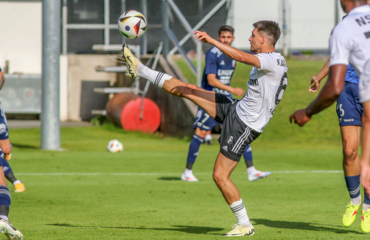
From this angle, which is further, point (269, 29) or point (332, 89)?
point (269, 29)

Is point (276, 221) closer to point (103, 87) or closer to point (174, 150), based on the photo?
point (174, 150)

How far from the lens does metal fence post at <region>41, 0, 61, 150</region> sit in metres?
14.1

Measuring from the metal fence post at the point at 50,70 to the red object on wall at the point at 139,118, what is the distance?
14.5 ft

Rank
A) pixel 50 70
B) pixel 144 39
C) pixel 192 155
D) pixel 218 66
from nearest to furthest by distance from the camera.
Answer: pixel 192 155 < pixel 218 66 < pixel 50 70 < pixel 144 39

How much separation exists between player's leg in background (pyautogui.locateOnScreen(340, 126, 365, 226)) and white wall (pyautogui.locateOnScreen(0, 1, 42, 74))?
62.2ft

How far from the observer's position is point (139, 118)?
18766 mm

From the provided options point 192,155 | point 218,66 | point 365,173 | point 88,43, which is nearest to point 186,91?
point 365,173

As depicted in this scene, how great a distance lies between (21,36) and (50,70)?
393 inches

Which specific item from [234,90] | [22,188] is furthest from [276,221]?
[22,188]

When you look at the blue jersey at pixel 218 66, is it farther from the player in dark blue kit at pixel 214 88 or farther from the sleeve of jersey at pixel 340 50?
the sleeve of jersey at pixel 340 50

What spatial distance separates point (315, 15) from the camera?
26.0 m

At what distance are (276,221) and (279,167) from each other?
5428mm

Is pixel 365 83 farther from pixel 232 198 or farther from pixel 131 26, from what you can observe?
pixel 131 26

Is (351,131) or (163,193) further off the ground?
(351,131)
